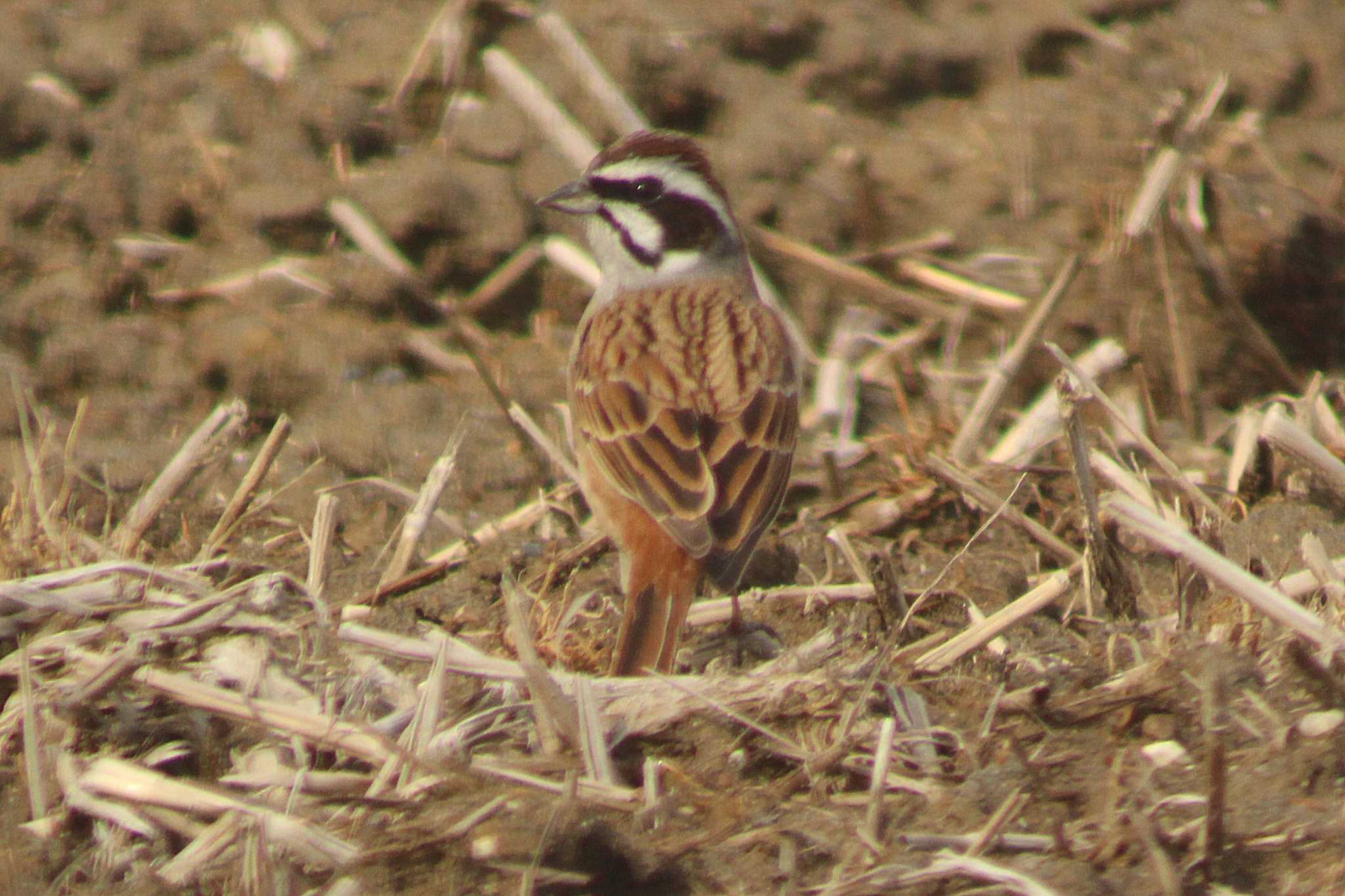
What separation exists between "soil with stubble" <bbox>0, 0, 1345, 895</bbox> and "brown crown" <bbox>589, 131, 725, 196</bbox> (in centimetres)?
91

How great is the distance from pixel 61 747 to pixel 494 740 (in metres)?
0.99

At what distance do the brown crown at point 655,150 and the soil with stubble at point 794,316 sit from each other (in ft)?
2.98

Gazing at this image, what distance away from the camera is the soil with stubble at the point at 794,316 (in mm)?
3793

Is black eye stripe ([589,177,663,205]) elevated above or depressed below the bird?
above

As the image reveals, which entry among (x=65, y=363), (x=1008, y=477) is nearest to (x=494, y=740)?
(x=1008, y=477)

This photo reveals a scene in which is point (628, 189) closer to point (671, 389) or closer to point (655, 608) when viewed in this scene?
point (671, 389)

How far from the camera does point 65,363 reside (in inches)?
237

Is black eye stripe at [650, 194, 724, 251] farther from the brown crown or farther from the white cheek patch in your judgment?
the brown crown

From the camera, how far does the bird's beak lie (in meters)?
5.96

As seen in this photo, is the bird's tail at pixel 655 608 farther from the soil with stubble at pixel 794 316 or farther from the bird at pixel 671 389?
the soil with stubble at pixel 794 316

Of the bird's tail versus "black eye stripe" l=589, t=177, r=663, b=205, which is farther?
"black eye stripe" l=589, t=177, r=663, b=205

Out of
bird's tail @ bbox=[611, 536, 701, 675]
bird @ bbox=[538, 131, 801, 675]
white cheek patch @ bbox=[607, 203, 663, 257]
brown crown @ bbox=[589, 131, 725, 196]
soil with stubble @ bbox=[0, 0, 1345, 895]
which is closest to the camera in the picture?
soil with stubble @ bbox=[0, 0, 1345, 895]

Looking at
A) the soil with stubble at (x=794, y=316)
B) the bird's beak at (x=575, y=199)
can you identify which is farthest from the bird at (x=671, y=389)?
the soil with stubble at (x=794, y=316)

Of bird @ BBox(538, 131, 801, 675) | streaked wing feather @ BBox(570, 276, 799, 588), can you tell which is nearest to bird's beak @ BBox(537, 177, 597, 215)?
bird @ BBox(538, 131, 801, 675)
